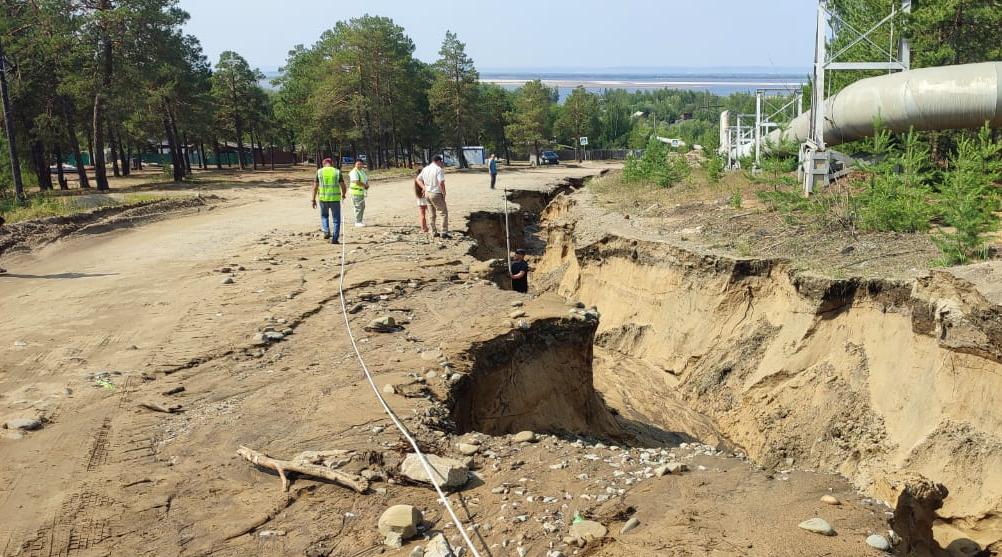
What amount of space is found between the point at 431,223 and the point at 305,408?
8.93 meters

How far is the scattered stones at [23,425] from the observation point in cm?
561

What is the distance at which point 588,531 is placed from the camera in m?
4.34

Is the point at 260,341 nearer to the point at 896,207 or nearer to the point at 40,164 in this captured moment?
the point at 896,207

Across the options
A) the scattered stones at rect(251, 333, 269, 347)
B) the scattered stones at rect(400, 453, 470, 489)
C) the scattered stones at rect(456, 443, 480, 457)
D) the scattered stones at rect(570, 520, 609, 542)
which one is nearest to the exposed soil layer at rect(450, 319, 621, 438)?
the scattered stones at rect(456, 443, 480, 457)

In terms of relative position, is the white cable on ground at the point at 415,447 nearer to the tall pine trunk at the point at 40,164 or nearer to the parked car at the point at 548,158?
the tall pine trunk at the point at 40,164

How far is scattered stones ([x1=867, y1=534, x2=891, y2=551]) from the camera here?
422 cm

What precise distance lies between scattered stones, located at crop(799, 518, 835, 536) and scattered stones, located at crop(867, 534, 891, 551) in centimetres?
20

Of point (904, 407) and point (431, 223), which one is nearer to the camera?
point (904, 407)

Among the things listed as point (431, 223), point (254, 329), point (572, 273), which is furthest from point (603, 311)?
point (254, 329)

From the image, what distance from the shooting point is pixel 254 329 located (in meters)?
8.45

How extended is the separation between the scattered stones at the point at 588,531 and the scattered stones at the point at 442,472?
35.2 inches

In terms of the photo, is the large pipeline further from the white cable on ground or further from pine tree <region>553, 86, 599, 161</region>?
pine tree <region>553, 86, 599, 161</region>

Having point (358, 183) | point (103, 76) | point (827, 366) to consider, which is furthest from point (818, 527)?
point (103, 76)

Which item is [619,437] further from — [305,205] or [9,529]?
[305,205]
